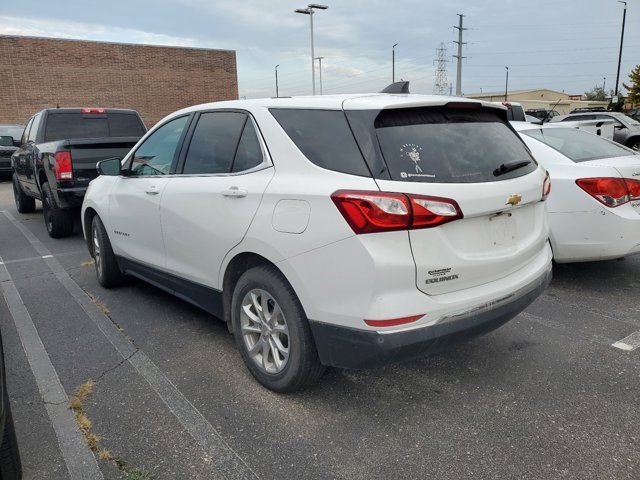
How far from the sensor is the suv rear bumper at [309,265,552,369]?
8.13 ft

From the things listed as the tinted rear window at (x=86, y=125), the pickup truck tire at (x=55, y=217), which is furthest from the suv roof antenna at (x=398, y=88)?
the tinted rear window at (x=86, y=125)

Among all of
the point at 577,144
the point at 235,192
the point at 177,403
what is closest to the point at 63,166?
the point at 235,192

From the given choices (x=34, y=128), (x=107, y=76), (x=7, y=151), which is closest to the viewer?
(x=34, y=128)

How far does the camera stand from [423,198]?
247cm

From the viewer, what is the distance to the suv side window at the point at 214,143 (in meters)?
3.39

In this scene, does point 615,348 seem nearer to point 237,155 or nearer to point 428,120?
point 428,120

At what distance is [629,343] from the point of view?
3.73m

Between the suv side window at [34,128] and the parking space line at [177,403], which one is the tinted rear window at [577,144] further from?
the suv side window at [34,128]

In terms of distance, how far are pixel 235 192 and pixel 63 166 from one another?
482cm

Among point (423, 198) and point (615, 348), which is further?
point (615, 348)

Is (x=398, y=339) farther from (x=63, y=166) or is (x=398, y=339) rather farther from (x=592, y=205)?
(x=63, y=166)

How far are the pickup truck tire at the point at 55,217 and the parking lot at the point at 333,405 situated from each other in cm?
327

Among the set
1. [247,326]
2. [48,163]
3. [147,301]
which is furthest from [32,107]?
A: [247,326]

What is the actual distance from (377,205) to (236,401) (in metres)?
1.48
